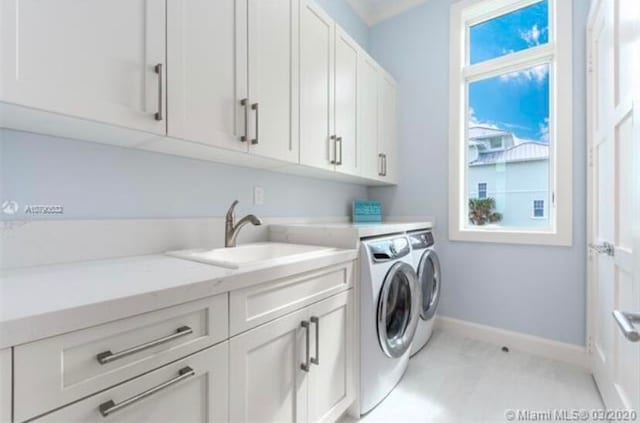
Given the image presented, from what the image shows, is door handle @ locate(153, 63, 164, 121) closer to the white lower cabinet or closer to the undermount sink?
the undermount sink

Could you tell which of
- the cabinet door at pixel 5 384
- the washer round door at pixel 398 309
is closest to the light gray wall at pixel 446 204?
the washer round door at pixel 398 309

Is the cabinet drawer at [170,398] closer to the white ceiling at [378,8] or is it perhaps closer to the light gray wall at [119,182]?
the light gray wall at [119,182]

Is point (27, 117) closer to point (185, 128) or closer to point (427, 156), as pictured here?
point (185, 128)

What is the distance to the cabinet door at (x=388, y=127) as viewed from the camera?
259 cm

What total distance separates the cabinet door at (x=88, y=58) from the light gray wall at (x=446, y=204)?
225 centimetres

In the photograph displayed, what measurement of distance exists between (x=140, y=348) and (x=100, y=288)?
0.19m

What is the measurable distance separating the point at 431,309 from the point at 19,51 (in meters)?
2.57


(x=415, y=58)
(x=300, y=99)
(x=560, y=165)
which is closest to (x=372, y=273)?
(x=300, y=99)

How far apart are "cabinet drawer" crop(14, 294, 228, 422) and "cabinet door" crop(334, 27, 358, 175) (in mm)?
1436

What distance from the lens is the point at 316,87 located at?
6.00 ft

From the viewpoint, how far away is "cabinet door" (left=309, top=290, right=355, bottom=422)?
1261mm

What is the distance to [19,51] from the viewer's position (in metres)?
0.79

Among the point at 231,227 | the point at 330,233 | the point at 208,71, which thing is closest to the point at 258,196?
the point at 231,227

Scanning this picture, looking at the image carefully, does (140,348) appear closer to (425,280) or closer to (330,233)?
(330,233)
